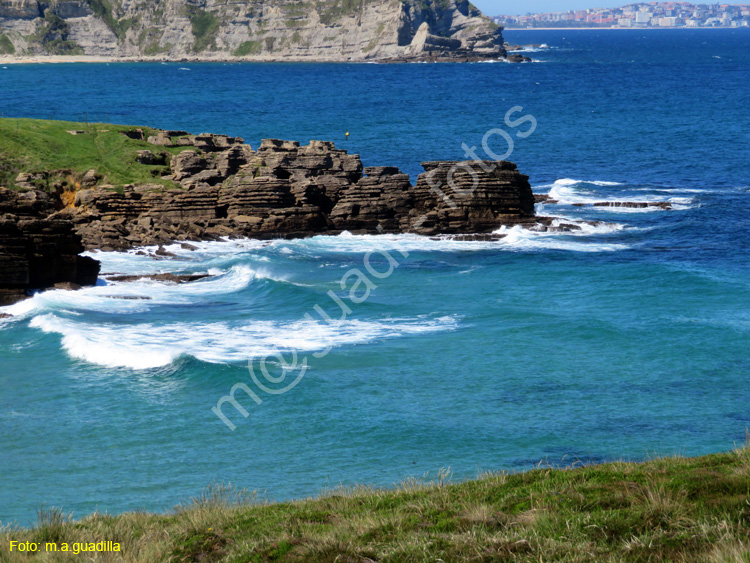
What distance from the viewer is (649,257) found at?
41406 mm

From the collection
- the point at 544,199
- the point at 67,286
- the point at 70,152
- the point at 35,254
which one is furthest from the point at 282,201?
the point at 544,199

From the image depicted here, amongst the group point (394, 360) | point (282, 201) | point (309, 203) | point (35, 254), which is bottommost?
point (394, 360)

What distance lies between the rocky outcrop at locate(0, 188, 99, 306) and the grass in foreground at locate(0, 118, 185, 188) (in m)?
10.8

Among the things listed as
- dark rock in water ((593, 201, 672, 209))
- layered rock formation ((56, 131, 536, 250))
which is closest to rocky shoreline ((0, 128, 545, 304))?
layered rock formation ((56, 131, 536, 250))

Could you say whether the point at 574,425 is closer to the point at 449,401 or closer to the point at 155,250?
the point at 449,401

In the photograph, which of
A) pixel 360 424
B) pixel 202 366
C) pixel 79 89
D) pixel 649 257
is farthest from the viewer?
pixel 79 89

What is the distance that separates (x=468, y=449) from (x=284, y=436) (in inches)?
190

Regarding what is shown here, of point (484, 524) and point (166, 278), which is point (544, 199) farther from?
point (484, 524)

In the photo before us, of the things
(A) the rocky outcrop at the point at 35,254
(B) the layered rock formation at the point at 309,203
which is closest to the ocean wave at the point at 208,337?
(A) the rocky outcrop at the point at 35,254

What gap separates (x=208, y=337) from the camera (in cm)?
3017

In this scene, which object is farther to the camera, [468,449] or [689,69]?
[689,69]

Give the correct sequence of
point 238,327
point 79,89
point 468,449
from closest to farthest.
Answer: point 468,449 → point 238,327 → point 79,89

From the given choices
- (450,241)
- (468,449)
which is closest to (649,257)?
(450,241)

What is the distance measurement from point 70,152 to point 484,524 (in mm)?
44496
